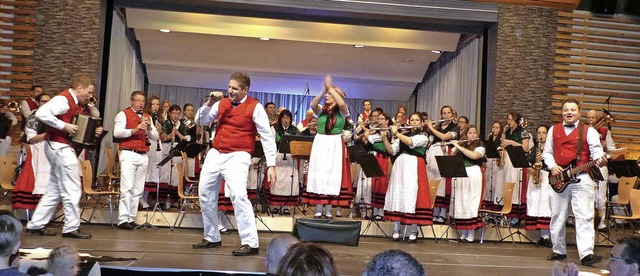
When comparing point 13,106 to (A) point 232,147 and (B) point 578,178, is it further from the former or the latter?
(B) point 578,178

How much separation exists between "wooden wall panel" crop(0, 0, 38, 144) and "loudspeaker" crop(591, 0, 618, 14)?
10081 millimetres

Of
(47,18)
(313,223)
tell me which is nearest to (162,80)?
(47,18)

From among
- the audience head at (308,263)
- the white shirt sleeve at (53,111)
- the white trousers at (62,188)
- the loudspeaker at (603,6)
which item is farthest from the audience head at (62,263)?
the loudspeaker at (603,6)

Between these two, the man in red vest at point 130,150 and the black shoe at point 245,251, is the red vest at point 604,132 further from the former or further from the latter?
the man in red vest at point 130,150

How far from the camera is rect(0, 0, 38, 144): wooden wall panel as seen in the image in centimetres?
1248

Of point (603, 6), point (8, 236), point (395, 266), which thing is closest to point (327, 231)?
point (8, 236)

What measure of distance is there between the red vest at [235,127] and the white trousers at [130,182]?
2198mm

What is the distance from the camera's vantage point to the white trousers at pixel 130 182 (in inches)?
362

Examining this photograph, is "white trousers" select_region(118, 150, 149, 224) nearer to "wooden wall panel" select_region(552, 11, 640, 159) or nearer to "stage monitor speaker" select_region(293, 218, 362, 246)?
"stage monitor speaker" select_region(293, 218, 362, 246)

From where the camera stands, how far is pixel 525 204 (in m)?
11.0

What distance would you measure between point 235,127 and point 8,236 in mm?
4120

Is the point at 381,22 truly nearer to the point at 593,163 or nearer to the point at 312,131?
the point at 312,131

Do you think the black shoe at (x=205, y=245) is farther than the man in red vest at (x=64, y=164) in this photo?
No

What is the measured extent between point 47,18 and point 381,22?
617 centimetres
